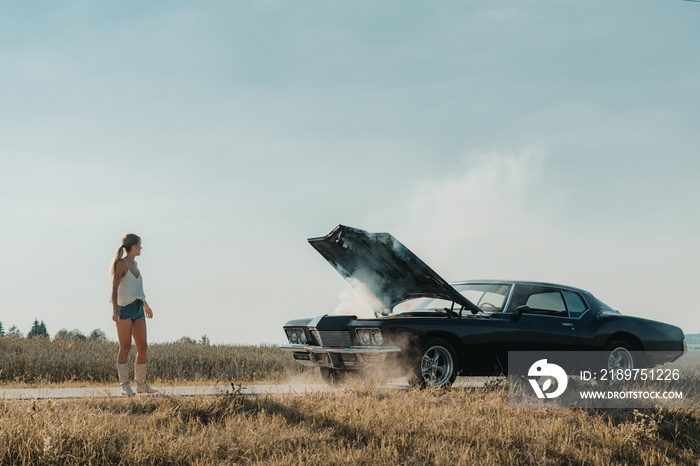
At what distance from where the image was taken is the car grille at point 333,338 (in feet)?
29.3

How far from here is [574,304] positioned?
10289mm

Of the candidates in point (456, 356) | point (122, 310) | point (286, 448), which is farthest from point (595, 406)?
point (122, 310)

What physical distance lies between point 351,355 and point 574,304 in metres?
3.68

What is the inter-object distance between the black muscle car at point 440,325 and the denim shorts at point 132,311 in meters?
2.23

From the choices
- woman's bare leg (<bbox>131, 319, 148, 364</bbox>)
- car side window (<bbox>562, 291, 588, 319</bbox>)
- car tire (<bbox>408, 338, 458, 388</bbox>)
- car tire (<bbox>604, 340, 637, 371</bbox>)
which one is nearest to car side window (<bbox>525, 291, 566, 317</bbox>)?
car side window (<bbox>562, 291, 588, 319</bbox>)

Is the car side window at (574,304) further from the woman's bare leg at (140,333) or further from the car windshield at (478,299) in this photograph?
the woman's bare leg at (140,333)

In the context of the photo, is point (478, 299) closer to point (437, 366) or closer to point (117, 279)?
point (437, 366)

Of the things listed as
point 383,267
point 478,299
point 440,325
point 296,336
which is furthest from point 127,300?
point 478,299

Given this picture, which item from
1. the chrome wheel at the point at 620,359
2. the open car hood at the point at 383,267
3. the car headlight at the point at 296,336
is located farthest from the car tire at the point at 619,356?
the car headlight at the point at 296,336

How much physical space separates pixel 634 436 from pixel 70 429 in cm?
590

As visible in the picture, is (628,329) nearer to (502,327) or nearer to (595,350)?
(595,350)

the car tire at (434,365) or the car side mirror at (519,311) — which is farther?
the car side mirror at (519,311)

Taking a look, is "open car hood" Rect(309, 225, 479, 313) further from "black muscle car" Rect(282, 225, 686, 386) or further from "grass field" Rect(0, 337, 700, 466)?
"grass field" Rect(0, 337, 700, 466)

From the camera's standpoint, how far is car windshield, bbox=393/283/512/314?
975cm
